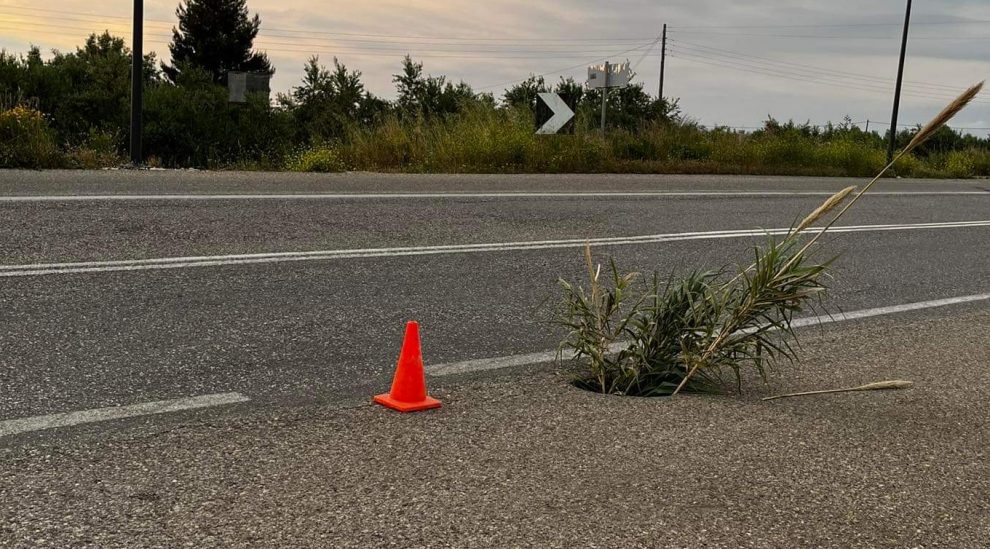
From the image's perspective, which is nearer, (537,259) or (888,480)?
(888,480)

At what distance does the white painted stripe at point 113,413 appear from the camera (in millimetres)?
3502

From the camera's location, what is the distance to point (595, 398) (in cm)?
420

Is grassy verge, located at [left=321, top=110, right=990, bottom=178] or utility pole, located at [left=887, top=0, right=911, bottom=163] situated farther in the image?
utility pole, located at [left=887, top=0, right=911, bottom=163]

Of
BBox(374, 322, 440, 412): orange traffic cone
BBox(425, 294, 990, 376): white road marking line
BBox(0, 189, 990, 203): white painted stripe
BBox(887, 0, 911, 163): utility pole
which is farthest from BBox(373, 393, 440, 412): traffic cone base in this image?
BBox(887, 0, 911, 163): utility pole

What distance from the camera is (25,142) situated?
457 inches

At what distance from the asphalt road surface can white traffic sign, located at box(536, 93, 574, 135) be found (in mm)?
6431

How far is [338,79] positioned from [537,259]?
2203cm

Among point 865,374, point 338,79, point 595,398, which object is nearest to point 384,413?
point 595,398

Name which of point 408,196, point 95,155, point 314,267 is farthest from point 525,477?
point 95,155

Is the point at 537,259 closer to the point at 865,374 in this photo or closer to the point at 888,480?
the point at 865,374

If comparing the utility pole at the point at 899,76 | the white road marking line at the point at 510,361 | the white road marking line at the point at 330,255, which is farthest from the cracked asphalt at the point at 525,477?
the utility pole at the point at 899,76

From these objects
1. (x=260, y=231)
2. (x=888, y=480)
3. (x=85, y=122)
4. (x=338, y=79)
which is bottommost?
(x=888, y=480)

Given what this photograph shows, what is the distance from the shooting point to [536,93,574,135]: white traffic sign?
756 inches

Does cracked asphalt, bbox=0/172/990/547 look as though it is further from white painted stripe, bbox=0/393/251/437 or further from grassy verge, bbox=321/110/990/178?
grassy verge, bbox=321/110/990/178
